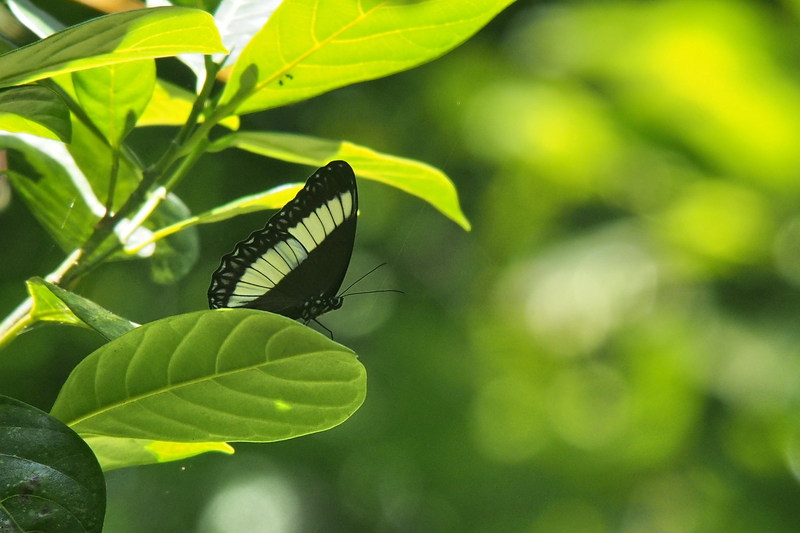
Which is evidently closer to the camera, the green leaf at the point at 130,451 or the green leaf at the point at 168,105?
the green leaf at the point at 130,451

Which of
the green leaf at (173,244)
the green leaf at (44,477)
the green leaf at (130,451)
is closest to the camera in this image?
the green leaf at (44,477)

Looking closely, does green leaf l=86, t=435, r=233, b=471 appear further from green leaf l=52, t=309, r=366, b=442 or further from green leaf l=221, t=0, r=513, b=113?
green leaf l=221, t=0, r=513, b=113

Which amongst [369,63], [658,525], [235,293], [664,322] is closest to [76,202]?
[235,293]

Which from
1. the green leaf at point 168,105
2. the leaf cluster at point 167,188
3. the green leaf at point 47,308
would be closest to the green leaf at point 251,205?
the leaf cluster at point 167,188

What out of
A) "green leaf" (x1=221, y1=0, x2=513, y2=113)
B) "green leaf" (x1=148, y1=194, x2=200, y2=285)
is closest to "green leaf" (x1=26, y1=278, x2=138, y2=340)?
"green leaf" (x1=221, y1=0, x2=513, y2=113)

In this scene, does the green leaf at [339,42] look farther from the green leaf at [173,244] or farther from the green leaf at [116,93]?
the green leaf at [173,244]

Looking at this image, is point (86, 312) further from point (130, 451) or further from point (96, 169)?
point (96, 169)
